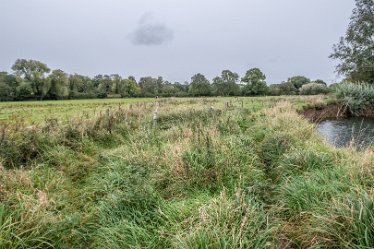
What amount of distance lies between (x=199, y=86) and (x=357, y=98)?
5261cm

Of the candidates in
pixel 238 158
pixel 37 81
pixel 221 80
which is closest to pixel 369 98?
pixel 238 158

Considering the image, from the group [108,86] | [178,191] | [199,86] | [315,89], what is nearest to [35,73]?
[108,86]

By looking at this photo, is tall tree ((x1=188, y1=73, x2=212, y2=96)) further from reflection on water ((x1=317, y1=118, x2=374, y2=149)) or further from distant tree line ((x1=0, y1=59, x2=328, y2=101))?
reflection on water ((x1=317, y1=118, x2=374, y2=149))

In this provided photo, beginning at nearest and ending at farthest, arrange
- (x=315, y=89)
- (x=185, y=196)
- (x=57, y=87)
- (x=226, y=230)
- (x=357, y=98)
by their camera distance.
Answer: (x=226, y=230), (x=185, y=196), (x=357, y=98), (x=315, y=89), (x=57, y=87)

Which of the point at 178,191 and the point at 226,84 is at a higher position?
the point at 226,84

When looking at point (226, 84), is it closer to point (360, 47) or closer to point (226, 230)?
point (360, 47)

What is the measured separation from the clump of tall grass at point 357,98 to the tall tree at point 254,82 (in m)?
50.6

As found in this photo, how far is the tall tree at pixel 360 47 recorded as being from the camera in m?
26.7

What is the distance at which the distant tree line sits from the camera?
59.1 m

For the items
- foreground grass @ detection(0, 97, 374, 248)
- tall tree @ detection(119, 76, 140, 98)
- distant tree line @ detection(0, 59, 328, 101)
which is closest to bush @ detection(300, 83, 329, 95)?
distant tree line @ detection(0, 59, 328, 101)

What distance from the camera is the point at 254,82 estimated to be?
75.6 meters

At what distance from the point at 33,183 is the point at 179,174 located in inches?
104

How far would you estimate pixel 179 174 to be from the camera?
512 cm

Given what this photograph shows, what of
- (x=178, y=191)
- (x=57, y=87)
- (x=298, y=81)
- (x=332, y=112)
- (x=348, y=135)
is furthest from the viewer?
(x=298, y=81)
